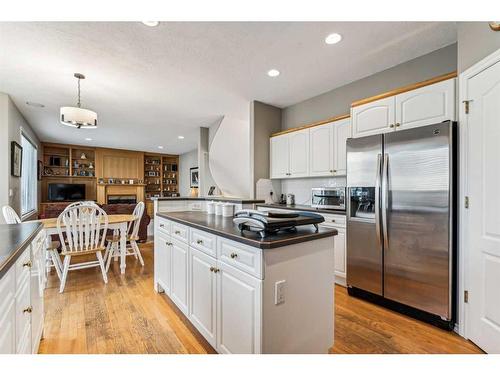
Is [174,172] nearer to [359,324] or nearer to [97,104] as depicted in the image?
[97,104]

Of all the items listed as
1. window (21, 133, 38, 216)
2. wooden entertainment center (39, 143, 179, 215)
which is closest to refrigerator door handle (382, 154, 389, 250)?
window (21, 133, 38, 216)

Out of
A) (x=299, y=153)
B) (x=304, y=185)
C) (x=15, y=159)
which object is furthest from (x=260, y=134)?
(x=15, y=159)

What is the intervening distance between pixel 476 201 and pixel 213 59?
266 cm

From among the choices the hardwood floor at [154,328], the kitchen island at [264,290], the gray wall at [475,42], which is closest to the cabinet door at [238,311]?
the kitchen island at [264,290]

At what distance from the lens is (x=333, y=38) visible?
2.25 m

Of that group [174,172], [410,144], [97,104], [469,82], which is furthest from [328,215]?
[174,172]

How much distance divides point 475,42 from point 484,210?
1224 mm

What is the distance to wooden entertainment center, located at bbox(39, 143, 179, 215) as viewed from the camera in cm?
756

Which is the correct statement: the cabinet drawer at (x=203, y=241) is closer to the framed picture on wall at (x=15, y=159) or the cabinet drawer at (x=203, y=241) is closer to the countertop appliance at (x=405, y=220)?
the countertop appliance at (x=405, y=220)

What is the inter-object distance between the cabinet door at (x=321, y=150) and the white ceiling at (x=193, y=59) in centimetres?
63

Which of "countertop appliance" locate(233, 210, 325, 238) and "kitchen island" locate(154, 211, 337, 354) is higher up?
"countertop appliance" locate(233, 210, 325, 238)

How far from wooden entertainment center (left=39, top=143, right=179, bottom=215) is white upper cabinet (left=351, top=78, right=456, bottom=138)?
7945 mm

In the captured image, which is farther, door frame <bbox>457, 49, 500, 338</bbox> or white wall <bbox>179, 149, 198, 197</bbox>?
white wall <bbox>179, 149, 198, 197</bbox>

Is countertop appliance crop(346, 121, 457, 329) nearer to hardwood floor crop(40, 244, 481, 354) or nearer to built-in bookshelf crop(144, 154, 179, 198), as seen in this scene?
hardwood floor crop(40, 244, 481, 354)
